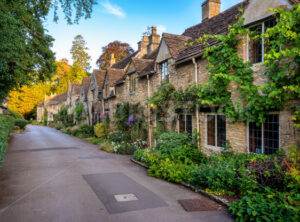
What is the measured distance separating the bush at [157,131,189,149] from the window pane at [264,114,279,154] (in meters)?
4.08

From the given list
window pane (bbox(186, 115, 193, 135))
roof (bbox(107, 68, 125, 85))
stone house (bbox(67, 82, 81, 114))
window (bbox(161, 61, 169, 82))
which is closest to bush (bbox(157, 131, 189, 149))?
window pane (bbox(186, 115, 193, 135))

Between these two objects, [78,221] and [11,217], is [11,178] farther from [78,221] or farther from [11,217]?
[78,221]

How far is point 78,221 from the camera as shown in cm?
542

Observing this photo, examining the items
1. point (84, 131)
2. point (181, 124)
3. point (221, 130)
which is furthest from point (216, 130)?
point (84, 131)

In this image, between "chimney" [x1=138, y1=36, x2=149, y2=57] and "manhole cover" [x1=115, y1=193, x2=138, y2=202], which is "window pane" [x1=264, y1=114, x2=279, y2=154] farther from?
"chimney" [x1=138, y1=36, x2=149, y2=57]

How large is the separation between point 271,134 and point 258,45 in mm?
3357

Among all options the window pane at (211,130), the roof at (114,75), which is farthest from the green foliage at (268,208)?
the roof at (114,75)

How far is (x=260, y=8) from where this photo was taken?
329 inches

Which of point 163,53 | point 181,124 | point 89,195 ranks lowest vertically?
point 89,195

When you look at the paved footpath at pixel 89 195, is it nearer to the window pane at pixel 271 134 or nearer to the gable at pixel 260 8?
the window pane at pixel 271 134

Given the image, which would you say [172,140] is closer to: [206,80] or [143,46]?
[206,80]

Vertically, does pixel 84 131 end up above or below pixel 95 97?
below

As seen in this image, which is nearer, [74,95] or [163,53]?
[163,53]

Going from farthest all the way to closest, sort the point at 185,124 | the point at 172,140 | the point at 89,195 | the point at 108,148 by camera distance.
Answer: the point at 108,148 → the point at 185,124 → the point at 172,140 → the point at 89,195
